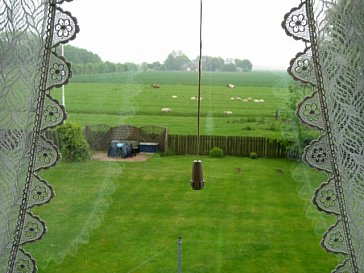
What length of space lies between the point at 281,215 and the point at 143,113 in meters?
0.55

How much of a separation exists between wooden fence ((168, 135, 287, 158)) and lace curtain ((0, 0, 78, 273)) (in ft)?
1.61

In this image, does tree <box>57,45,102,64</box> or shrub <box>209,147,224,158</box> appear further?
shrub <box>209,147,224,158</box>

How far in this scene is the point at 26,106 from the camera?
1082 mm

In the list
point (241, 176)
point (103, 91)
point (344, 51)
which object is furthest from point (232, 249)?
point (344, 51)

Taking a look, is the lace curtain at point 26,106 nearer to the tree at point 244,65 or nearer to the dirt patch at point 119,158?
the dirt patch at point 119,158

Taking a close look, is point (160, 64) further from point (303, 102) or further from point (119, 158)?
point (303, 102)

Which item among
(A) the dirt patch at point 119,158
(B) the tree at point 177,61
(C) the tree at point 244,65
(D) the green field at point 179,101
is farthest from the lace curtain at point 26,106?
(C) the tree at point 244,65

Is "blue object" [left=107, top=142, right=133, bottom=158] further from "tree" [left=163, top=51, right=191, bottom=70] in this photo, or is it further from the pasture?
"tree" [left=163, top=51, right=191, bottom=70]

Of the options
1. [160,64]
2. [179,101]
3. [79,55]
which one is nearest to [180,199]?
[179,101]

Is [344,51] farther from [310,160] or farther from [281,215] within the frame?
[281,215]

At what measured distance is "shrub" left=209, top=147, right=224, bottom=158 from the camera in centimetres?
150

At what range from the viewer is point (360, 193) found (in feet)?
3.50

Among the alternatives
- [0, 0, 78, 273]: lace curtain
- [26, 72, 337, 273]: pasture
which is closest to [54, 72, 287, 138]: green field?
[26, 72, 337, 273]: pasture

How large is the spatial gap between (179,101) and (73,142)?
35cm
